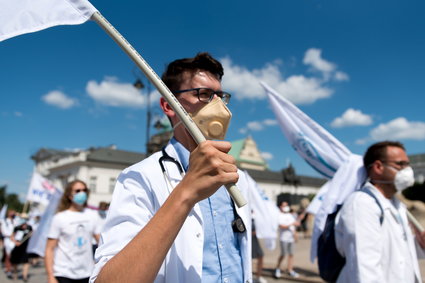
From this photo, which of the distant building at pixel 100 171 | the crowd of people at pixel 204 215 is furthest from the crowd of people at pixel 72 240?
the distant building at pixel 100 171

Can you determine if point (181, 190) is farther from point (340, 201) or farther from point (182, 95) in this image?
point (340, 201)

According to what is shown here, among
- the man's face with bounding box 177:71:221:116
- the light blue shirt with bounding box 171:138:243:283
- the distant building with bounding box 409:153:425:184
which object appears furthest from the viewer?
the distant building with bounding box 409:153:425:184

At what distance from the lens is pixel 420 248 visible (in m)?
3.42

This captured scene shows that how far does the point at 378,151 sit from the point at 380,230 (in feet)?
2.69

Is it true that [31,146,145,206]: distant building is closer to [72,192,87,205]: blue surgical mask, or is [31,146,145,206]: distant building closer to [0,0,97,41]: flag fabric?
[72,192,87,205]: blue surgical mask

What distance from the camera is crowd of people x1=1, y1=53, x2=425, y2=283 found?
1231mm

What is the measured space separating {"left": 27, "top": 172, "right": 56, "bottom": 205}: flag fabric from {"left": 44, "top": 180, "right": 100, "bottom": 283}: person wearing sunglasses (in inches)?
340

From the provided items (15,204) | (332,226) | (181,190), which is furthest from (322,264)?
(15,204)

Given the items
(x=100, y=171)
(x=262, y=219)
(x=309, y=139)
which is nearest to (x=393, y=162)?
(x=309, y=139)

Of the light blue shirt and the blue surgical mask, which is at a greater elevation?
the blue surgical mask

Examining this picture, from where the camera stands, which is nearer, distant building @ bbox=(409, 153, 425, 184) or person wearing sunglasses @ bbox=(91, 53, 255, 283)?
person wearing sunglasses @ bbox=(91, 53, 255, 283)

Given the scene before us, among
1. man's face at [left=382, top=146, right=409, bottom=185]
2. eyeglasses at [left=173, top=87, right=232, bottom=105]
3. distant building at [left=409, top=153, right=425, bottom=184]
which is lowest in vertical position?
man's face at [left=382, top=146, right=409, bottom=185]

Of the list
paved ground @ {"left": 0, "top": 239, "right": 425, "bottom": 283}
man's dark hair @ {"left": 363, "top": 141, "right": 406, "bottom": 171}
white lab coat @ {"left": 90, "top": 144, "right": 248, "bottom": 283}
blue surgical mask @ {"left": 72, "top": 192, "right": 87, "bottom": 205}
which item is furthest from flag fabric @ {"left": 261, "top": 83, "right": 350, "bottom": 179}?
paved ground @ {"left": 0, "top": 239, "right": 425, "bottom": 283}

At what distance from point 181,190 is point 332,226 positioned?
102 inches
